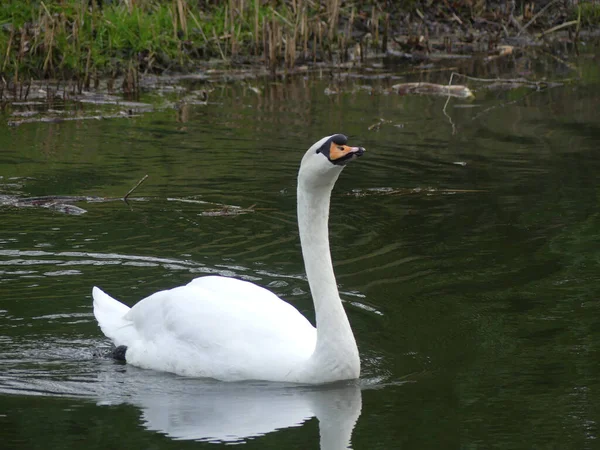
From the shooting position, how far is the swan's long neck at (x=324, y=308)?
5.46 m

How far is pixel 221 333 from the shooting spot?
575 cm

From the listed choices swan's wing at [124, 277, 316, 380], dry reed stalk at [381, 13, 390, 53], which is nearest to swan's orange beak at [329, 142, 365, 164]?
swan's wing at [124, 277, 316, 380]

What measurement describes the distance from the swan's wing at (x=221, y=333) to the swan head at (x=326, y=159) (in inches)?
33.7

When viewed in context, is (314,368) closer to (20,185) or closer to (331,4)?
(20,185)

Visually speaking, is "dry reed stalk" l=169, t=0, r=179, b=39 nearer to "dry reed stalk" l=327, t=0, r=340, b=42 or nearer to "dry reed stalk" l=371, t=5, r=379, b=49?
"dry reed stalk" l=327, t=0, r=340, b=42

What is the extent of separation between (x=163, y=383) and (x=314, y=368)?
2.58 ft

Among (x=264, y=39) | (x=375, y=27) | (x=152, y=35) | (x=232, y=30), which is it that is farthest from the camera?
(x=375, y=27)

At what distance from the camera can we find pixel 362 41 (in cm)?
1975

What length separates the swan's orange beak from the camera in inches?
194

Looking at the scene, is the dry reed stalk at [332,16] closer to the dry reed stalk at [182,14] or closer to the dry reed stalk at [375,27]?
the dry reed stalk at [375,27]

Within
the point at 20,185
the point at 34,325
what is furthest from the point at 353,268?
the point at 20,185

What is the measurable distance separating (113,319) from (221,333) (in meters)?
0.96

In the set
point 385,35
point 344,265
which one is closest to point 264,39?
point 385,35

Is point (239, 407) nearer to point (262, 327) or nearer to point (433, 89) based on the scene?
point (262, 327)
